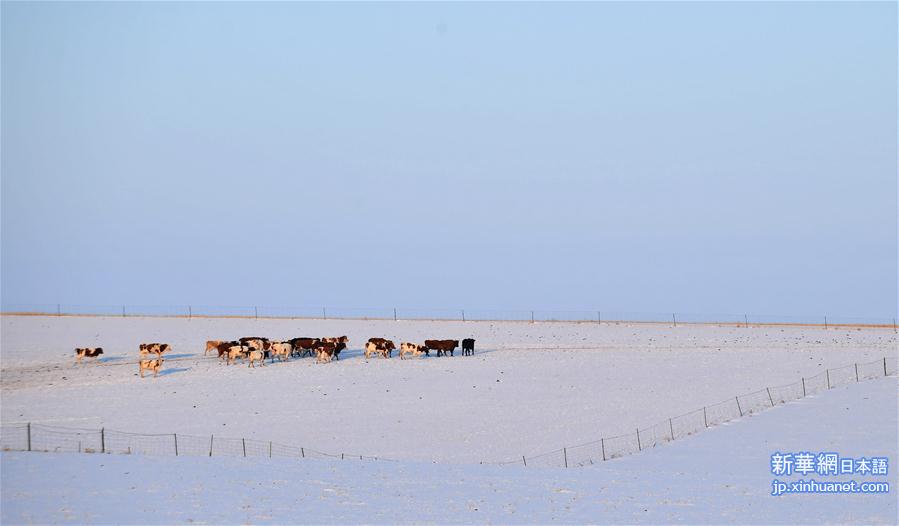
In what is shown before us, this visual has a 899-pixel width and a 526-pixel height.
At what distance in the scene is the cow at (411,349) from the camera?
51.8 metres

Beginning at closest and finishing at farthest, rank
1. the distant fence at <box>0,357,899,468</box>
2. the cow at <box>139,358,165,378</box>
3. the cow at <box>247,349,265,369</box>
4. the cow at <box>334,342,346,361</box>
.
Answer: the distant fence at <box>0,357,899,468</box> → the cow at <box>139,358,165,378</box> → the cow at <box>247,349,265,369</box> → the cow at <box>334,342,346,361</box>

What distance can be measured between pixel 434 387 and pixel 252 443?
13055 mm

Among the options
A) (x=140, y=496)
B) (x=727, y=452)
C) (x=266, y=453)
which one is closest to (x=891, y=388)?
(x=727, y=452)

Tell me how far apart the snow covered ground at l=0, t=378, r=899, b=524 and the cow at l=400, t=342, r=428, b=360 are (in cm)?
2653

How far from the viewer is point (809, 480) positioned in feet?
75.9

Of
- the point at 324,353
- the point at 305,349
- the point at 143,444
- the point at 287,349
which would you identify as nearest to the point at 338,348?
the point at 324,353

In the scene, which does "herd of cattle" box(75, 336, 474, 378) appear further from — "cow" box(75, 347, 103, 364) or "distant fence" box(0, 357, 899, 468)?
"distant fence" box(0, 357, 899, 468)

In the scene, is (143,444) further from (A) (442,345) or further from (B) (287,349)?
(A) (442,345)

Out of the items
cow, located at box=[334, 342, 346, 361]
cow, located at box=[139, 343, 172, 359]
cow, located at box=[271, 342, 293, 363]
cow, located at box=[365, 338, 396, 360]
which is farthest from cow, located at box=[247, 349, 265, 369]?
cow, located at box=[365, 338, 396, 360]

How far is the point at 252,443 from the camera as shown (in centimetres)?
2998

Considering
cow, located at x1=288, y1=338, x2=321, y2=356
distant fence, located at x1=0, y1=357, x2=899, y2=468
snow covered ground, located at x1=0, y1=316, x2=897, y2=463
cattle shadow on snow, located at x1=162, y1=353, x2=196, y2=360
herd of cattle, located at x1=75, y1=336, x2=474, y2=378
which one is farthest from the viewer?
cattle shadow on snow, located at x1=162, y1=353, x2=196, y2=360

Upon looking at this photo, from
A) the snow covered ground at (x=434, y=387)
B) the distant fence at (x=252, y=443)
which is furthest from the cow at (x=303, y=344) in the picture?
the distant fence at (x=252, y=443)

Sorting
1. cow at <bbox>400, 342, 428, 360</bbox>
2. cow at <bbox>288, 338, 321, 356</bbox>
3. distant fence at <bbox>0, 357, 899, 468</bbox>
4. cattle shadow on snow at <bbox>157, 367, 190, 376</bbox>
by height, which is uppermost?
cow at <bbox>288, 338, 321, 356</bbox>

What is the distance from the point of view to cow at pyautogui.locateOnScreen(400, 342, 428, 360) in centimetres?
5184
